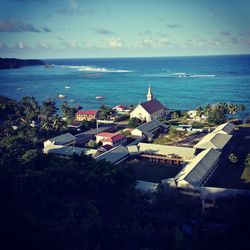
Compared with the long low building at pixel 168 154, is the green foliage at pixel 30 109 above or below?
above

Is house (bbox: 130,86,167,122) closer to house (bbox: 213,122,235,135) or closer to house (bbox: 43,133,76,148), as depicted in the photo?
house (bbox: 213,122,235,135)

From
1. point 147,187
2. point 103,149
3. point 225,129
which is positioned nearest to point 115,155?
point 103,149

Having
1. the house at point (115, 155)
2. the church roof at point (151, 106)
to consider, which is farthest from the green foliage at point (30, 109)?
the house at point (115, 155)

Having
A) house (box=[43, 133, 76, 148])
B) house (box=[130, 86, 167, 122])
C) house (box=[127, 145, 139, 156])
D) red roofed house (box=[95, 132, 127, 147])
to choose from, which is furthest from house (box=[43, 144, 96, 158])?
house (box=[130, 86, 167, 122])

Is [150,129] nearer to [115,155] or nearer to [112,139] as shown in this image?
[112,139]

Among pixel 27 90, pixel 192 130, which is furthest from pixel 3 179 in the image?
pixel 27 90

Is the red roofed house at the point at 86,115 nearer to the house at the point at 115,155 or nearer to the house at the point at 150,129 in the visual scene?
the house at the point at 150,129

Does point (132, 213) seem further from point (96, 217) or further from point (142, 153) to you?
point (142, 153)
